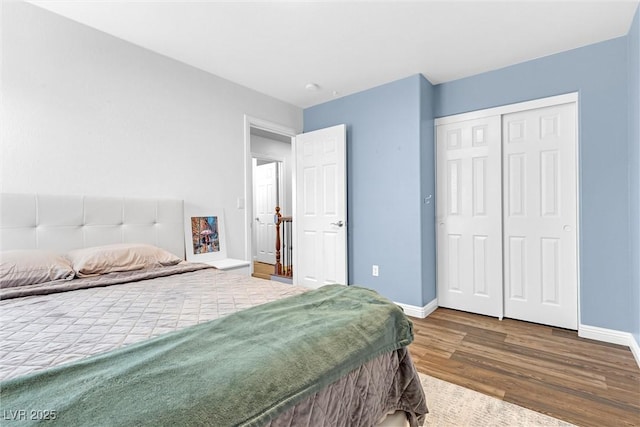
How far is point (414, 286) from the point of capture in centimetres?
318

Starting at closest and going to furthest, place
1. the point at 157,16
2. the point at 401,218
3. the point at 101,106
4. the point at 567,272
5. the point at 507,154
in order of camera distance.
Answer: the point at 157,16 < the point at 101,106 < the point at 567,272 < the point at 507,154 < the point at 401,218

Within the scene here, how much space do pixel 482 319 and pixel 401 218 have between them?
1.25 meters

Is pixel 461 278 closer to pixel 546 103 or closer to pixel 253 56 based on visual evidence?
pixel 546 103

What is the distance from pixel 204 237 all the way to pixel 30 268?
140 cm

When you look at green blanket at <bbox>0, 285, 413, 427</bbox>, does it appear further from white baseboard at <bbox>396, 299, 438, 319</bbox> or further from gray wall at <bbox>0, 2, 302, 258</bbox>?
white baseboard at <bbox>396, 299, 438, 319</bbox>

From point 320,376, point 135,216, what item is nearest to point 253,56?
point 135,216

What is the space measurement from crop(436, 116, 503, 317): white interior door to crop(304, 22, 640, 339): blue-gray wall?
0.53 feet

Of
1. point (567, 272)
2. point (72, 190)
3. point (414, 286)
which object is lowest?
point (414, 286)

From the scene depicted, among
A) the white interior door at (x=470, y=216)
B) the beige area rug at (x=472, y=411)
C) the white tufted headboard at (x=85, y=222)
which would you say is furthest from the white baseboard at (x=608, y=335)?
the white tufted headboard at (x=85, y=222)

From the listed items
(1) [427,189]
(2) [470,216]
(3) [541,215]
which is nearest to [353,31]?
(1) [427,189]

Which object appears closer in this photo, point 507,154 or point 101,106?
point 101,106

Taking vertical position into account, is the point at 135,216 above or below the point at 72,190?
below

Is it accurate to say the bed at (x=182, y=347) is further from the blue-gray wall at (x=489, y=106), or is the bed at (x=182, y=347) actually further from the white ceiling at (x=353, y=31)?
the blue-gray wall at (x=489, y=106)

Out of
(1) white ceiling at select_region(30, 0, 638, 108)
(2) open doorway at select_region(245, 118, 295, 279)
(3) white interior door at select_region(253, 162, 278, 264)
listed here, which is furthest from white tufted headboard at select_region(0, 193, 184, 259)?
(3) white interior door at select_region(253, 162, 278, 264)
